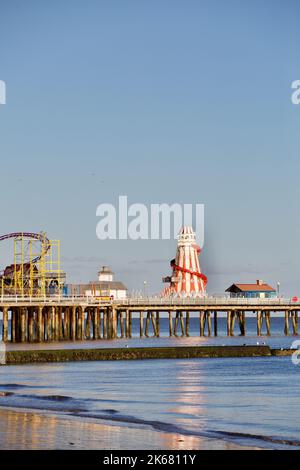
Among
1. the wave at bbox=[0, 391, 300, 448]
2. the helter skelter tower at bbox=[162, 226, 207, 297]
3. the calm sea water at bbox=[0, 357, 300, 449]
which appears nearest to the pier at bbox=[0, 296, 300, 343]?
Answer: the helter skelter tower at bbox=[162, 226, 207, 297]

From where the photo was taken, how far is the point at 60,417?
34594mm

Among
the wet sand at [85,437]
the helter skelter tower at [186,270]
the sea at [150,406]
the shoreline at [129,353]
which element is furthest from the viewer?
the helter skelter tower at [186,270]

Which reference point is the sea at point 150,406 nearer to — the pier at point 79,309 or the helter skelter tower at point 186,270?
the pier at point 79,309

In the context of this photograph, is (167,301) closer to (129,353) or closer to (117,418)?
(129,353)

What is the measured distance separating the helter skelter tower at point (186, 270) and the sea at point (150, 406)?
50417 millimetres

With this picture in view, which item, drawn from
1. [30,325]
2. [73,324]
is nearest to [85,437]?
[73,324]

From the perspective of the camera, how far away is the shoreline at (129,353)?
6009cm

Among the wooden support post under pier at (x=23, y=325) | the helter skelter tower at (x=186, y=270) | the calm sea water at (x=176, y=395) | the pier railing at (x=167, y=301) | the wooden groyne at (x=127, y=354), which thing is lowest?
the calm sea water at (x=176, y=395)

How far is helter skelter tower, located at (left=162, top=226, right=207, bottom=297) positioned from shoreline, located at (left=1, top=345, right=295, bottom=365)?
42.5m

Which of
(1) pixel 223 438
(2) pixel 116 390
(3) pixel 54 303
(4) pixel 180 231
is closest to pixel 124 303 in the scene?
(3) pixel 54 303

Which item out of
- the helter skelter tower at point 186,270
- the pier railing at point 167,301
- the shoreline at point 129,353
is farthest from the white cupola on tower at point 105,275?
the shoreline at point 129,353

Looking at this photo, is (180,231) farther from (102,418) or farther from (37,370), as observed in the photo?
(102,418)

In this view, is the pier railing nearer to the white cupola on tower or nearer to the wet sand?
the white cupola on tower

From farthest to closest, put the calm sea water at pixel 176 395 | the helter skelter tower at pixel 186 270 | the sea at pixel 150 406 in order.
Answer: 1. the helter skelter tower at pixel 186 270
2. the calm sea water at pixel 176 395
3. the sea at pixel 150 406
